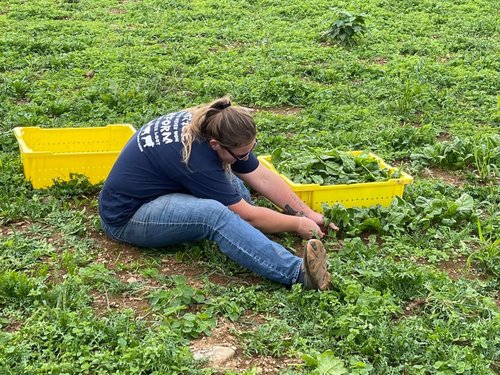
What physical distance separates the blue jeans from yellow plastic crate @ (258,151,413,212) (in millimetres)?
762

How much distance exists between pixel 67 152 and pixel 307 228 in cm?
183

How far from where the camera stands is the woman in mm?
3779

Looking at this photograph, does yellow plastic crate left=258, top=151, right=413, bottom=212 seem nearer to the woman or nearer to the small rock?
the woman

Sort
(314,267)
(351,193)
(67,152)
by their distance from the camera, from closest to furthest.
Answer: (314,267) < (351,193) < (67,152)

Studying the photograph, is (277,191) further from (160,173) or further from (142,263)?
(142,263)

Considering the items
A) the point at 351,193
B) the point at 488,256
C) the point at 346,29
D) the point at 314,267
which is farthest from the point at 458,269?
the point at 346,29

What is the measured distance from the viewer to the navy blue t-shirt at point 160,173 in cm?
392

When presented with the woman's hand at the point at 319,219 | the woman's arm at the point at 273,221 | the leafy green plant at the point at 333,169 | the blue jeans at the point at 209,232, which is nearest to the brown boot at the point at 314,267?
the blue jeans at the point at 209,232

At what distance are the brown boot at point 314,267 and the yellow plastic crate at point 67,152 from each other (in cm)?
182

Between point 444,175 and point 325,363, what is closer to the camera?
point 325,363

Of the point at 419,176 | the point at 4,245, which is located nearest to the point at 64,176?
the point at 4,245

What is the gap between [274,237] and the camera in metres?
4.39

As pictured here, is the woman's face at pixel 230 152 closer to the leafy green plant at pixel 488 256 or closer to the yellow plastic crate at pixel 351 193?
the yellow plastic crate at pixel 351 193

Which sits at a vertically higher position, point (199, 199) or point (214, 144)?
point (214, 144)
